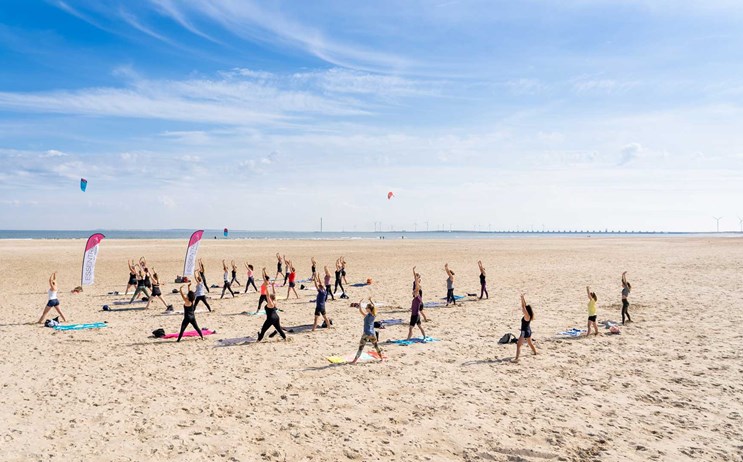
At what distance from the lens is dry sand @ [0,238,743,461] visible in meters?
7.12

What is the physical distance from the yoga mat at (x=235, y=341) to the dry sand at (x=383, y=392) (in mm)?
356

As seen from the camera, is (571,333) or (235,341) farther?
(571,333)

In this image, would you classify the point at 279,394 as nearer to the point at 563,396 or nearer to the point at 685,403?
the point at 563,396

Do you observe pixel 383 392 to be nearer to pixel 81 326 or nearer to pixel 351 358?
pixel 351 358

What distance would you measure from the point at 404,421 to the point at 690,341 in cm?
939

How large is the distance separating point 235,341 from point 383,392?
5.64m

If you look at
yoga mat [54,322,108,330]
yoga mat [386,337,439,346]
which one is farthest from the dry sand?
yoga mat [54,322,108,330]

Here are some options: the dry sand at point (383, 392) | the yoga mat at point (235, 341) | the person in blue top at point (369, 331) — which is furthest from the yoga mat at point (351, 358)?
the yoga mat at point (235, 341)

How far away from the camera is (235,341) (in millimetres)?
13195

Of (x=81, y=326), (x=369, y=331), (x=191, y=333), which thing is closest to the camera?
(x=369, y=331)

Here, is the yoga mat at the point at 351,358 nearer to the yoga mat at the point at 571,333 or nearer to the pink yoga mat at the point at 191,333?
the pink yoga mat at the point at 191,333

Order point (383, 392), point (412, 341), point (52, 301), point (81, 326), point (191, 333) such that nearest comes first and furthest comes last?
point (383, 392) < point (412, 341) < point (191, 333) < point (81, 326) < point (52, 301)

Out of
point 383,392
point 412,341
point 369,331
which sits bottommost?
point 383,392

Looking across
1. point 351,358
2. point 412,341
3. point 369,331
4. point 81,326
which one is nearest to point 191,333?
point 81,326
